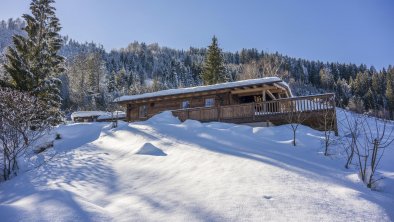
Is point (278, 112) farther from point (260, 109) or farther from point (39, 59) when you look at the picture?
point (39, 59)

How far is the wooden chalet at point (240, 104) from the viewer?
14.5 metres

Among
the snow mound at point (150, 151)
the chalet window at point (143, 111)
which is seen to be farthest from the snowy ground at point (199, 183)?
the chalet window at point (143, 111)

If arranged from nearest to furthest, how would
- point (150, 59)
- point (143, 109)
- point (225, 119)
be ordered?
point (225, 119)
point (143, 109)
point (150, 59)

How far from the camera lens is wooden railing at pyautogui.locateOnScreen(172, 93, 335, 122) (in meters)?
14.4

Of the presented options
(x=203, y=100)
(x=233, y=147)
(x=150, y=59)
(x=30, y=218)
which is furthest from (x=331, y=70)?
(x=30, y=218)

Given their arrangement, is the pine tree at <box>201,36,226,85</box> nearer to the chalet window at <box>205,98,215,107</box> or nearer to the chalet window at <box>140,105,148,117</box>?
the chalet window at <box>140,105,148,117</box>

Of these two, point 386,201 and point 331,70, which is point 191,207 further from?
point 331,70

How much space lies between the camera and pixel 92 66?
201ft

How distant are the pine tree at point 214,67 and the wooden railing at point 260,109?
18971 mm

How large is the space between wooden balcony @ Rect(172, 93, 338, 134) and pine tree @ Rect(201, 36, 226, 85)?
750 inches

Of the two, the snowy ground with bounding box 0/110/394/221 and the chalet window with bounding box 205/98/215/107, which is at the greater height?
the chalet window with bounding box 205/98/215/107

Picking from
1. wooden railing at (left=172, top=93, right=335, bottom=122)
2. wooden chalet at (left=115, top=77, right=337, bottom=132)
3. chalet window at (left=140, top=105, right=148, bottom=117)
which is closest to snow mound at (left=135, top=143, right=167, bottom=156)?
wooden chalet at (left=115, top=77, right=337, bottom=132)

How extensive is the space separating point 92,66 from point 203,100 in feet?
151

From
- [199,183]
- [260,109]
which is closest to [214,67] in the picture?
[260,109]
